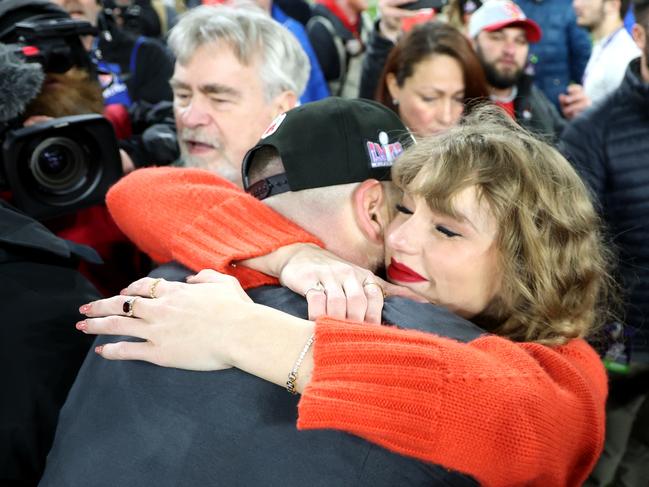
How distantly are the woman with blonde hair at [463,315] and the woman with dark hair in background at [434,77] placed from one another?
106cm

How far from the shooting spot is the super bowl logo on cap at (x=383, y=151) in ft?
5.02

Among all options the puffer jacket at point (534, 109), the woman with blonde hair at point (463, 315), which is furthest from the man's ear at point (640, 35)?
the woman with blonde hair at point (463, 315)

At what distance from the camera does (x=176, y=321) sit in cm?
116

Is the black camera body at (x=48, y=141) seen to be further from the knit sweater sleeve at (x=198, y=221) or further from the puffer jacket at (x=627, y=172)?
the puffer jacket at (x=627, y=172)

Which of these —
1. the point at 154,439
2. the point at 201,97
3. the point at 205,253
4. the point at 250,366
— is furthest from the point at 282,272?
the point at 201,97

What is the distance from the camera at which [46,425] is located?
4.44ft

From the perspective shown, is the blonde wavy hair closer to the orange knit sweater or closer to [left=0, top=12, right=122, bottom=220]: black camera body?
the orange knit sweater

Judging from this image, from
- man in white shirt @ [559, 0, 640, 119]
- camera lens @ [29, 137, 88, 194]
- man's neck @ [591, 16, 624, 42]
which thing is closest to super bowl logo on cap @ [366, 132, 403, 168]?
camera lens @ [29, 137, 88, 194]

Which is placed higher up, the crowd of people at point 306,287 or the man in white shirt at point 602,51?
the crowd of people at point 306,287

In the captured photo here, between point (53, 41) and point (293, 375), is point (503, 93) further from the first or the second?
point (293, 375)

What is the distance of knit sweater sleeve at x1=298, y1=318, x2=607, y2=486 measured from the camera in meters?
0.95

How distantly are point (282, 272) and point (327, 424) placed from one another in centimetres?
45

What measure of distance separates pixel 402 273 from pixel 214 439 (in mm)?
587

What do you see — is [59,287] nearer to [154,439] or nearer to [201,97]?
[154,439]
